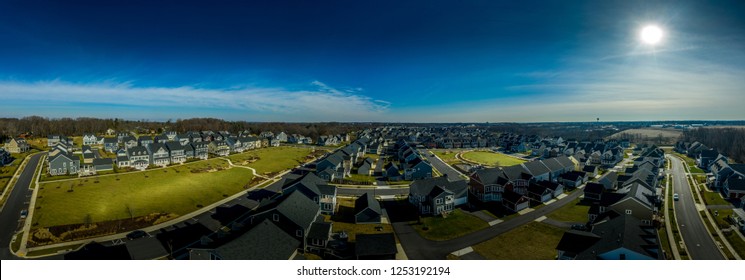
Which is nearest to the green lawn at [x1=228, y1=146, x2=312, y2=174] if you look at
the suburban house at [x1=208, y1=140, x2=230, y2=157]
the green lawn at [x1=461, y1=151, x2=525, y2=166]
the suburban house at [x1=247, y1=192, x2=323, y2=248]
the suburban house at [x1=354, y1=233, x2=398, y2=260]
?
the suburban house at [x1=208, y1=140, x2=230, y2=157]

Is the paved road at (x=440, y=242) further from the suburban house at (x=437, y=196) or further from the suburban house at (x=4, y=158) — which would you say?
the suburban house at (x=4, y=158)

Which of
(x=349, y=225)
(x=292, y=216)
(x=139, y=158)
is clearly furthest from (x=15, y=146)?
(x=349, y=225)

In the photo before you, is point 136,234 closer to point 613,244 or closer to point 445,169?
point 613,244

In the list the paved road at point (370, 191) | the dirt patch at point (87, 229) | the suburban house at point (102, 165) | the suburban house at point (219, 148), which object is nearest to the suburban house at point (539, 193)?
the paved road at point (370, 191)

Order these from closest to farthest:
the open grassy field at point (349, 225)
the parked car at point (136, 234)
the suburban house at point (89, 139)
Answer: the parked car at point (136, 234), the open grassy field at point (349, 225), the suburban house at point (89, 139)

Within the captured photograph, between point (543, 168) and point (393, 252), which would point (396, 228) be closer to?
point (393, 252)

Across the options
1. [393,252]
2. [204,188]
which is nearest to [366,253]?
[393,252]
